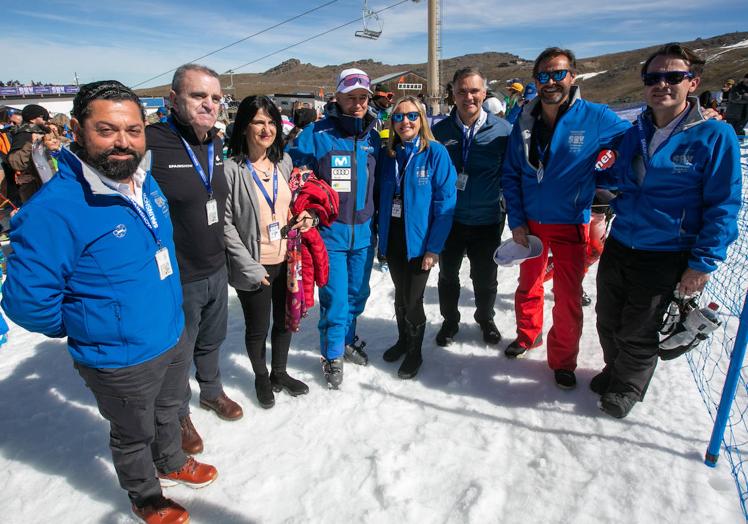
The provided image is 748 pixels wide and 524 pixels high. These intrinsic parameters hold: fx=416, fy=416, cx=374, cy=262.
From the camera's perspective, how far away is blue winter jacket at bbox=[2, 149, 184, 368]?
1.57m

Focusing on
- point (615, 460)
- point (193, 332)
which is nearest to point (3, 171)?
point (193, 332)

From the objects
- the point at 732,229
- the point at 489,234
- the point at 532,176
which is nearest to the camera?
the point at 732,229

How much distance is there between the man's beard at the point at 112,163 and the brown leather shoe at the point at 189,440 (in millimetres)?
1776

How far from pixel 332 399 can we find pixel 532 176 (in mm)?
2286

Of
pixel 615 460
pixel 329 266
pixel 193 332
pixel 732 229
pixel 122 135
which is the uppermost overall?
pixel 122 135

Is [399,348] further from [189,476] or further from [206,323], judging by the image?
[189,476]

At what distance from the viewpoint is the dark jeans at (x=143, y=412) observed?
1.92 meters

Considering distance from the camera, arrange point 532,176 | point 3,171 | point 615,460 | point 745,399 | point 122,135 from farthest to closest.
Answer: point 3,171, point 532,176, point 745,399, point 615,460, point 122,135

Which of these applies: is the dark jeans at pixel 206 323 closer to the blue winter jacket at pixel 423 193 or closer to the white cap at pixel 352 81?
the blue winter jacket at pixel 423 193

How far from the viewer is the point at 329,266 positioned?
3.24m

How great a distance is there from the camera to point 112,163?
1.72 m

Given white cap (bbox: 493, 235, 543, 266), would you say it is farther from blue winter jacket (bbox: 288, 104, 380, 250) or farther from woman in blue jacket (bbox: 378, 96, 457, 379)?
blue winter jacket (bbox: 288, 104, 380, 250)

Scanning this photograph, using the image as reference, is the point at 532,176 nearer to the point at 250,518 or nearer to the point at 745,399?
the point at 745,399

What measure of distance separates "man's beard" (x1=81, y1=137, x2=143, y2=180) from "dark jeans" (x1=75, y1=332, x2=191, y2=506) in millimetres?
870
